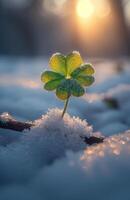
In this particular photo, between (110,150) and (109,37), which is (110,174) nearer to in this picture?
(110,150)

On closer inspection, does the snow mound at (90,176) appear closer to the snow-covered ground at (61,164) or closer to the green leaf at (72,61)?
the snow-covered ground at (61,164)

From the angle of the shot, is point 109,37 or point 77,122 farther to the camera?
point 109,37

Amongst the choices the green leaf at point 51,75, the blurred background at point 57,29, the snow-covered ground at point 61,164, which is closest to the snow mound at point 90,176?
the snow-covered ground at point 61,164

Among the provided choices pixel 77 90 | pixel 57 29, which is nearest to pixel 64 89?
pixel 77 90

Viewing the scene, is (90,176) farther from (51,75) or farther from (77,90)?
(51,75)

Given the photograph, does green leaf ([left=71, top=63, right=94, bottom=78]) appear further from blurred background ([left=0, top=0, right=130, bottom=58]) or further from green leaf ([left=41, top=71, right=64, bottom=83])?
blurred background ([left=0, top=0, right=130, bottom=58])

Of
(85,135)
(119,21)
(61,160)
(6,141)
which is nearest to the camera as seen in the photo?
(61,160)

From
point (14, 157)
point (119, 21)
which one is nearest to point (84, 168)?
point (14, 157)
